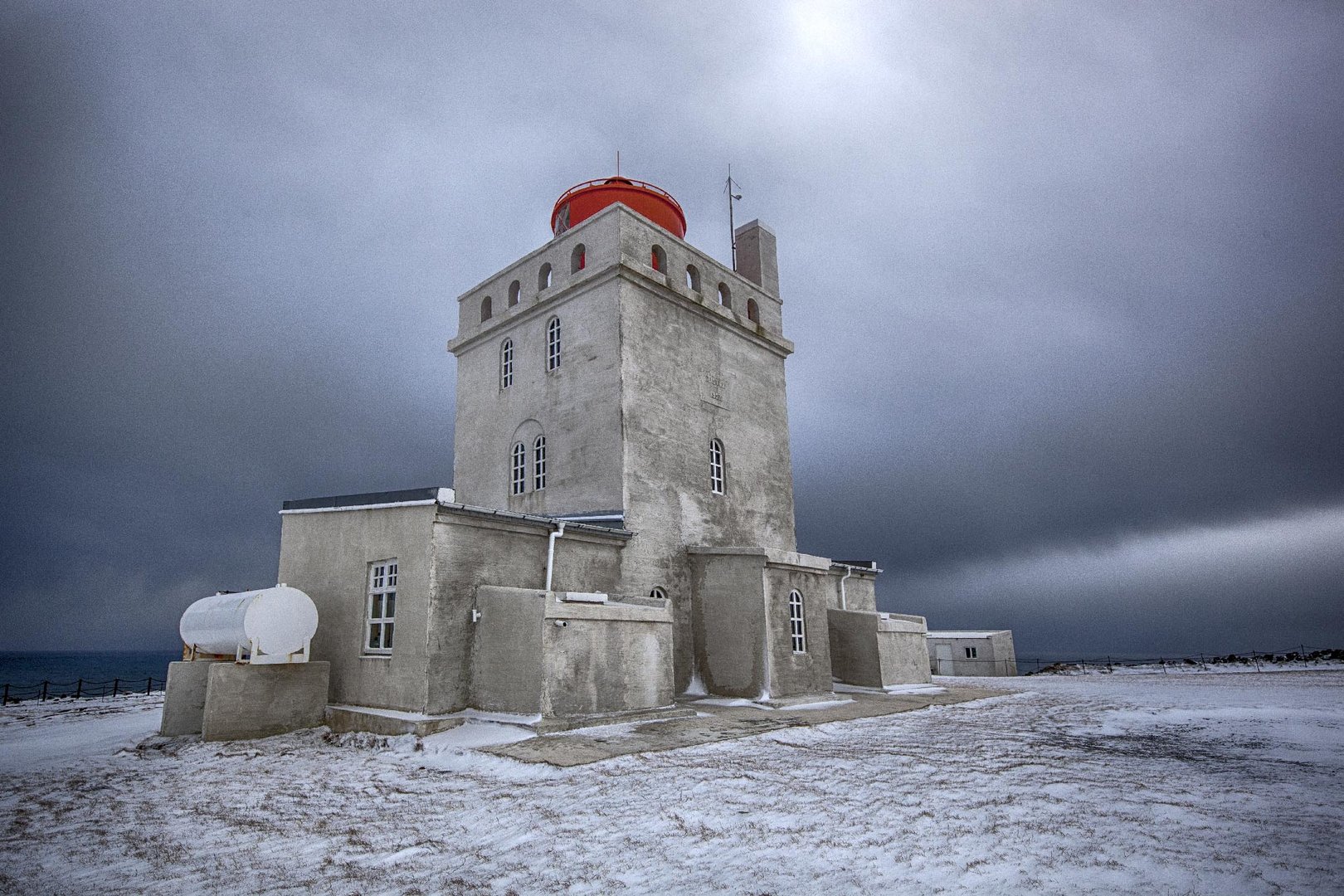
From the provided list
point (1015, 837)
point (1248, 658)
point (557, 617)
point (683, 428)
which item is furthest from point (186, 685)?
point (1248, 658)

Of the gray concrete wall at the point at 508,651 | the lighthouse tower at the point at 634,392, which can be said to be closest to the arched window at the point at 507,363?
the lighthouse tower at the point at 634,392

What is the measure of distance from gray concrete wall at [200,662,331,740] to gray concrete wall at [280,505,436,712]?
670mm

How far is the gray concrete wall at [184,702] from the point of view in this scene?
13875 millimetres

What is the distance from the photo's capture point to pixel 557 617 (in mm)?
13016

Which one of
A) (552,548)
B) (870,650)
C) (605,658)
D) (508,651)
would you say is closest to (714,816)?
(605,658)

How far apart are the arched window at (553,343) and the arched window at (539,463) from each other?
7.07 feet

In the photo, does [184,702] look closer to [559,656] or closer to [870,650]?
[559,656]

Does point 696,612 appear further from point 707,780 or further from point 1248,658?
point 1248,658

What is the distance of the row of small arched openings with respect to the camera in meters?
20.9

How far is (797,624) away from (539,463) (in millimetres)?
8402

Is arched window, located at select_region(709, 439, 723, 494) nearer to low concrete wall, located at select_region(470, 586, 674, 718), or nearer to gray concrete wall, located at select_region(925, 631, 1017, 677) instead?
low concrete wall, located at select_region(470, 586, 674, 718)

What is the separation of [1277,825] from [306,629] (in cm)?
1465

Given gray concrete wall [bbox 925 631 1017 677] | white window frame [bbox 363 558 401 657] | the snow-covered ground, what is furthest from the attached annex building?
gray concrete wall [bbox 925 631 1017 677]

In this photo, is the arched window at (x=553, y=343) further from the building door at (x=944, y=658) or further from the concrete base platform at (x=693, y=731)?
the building door at (x=944, y=658)
